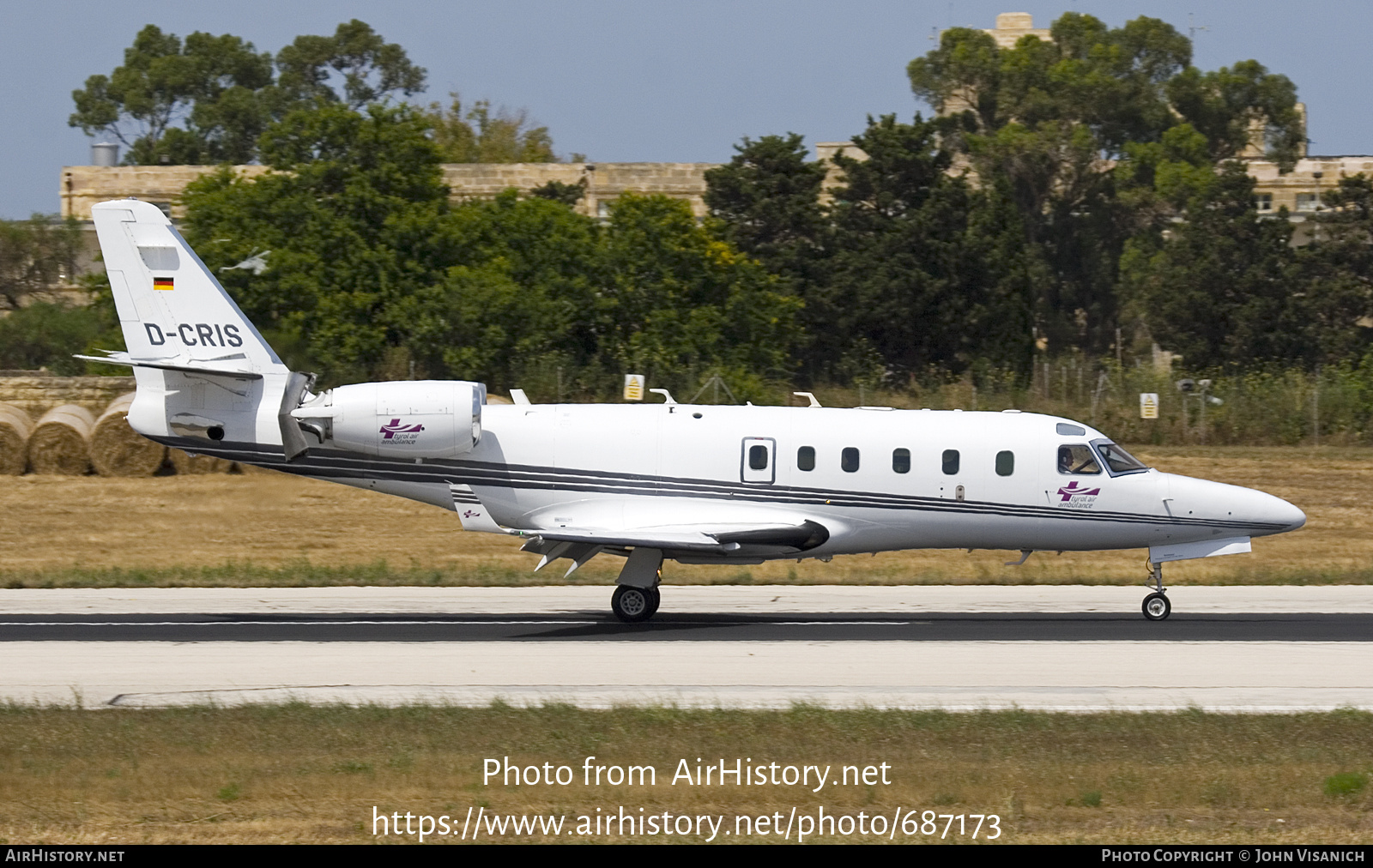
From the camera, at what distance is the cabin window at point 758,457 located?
21609 mm

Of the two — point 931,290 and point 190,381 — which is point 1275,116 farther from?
point 190,381

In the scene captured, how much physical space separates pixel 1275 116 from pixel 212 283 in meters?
120

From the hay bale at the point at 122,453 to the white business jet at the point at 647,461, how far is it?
1513cm

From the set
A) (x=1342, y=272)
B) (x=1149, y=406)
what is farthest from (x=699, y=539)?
(x=1342, y=272)

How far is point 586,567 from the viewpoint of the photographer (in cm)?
2852

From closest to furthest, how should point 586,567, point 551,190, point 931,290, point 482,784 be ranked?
→ point 482,784 → point 586,567 → point 931,290 → point 551,190

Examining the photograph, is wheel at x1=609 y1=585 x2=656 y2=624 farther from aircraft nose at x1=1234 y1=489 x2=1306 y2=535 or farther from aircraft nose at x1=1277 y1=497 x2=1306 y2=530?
aircraft nose at x1=1277 y1=497 x2=1306 y2=530

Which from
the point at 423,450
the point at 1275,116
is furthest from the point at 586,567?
the point at 1275,116

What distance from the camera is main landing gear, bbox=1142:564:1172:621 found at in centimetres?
2172

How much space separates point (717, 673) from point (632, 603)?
4171 millimetres

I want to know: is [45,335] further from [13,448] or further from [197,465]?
[197,465]

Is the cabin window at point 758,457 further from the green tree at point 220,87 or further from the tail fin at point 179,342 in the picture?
the green tree at point 220,87

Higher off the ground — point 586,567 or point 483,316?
point 483,316

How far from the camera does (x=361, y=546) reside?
102 ft
